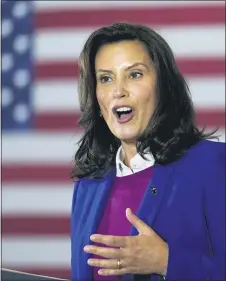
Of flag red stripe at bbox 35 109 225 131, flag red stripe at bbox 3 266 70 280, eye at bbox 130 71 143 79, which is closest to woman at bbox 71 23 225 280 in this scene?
eye at bbox 130 71 143 79

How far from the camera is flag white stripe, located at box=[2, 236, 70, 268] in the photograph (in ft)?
5.16

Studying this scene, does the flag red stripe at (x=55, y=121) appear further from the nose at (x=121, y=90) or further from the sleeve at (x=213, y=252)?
the sleeve at (x=213, y=252)

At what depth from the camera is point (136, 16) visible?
59.5 inches

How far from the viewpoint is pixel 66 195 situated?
5.20ft

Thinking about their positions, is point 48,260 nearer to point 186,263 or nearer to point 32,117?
point 32,117

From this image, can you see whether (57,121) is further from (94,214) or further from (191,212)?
(191,212)

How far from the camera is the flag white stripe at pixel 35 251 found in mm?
1574

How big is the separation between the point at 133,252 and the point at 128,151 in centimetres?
27

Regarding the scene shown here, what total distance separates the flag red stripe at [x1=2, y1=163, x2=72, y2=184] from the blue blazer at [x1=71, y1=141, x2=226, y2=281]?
0.79 meters

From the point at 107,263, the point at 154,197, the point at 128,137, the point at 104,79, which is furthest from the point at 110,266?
the point at 104,79

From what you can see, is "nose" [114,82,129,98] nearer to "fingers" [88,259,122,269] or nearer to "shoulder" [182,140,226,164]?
"shoulder" [182,140,226,164]

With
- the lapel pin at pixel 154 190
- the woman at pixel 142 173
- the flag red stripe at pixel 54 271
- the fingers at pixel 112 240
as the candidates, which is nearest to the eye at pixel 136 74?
the woman at pixel 142 173

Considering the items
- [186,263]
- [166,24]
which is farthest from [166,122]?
[166,24]

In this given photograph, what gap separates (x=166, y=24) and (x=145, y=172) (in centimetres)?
79
